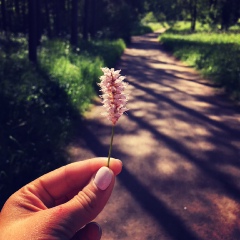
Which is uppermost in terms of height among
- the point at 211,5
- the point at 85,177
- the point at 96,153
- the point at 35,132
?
the point at 211,5

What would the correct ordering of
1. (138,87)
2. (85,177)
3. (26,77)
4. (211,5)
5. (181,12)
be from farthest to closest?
(181,12) < (211,5) < (138,87) < (26,77) < (85,177)

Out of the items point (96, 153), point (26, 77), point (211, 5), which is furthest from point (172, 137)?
point (211, 5)

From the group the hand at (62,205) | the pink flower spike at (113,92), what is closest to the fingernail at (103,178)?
the hand at (62,205)

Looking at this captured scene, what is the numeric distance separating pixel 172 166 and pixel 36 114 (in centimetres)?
321

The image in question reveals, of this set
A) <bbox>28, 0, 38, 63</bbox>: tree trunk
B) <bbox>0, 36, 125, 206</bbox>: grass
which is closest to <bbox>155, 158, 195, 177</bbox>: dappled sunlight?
<bbox>0, 36, 125, 206</bbox>: grass

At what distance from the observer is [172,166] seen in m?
6.00

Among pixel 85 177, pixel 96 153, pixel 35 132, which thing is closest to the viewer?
pixel 85 177

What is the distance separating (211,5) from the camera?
3847 cm

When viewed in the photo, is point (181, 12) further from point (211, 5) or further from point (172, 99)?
point (172, 99)

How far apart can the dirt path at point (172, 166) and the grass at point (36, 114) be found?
58 centimetres

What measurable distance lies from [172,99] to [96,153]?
4.71 metres

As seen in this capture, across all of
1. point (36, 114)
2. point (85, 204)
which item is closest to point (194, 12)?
point (36, 114)

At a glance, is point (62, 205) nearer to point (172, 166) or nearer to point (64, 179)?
point (64, 179)

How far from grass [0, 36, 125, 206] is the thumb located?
3.18 m
